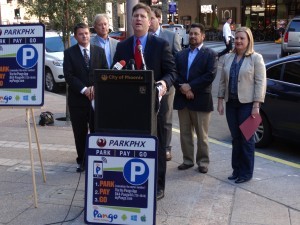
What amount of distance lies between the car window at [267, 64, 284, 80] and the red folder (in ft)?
6.59

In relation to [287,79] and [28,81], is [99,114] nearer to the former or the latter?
[28,81]

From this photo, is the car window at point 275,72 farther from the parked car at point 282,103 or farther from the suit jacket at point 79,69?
the suit jacket at point 79,69

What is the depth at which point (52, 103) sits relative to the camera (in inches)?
445

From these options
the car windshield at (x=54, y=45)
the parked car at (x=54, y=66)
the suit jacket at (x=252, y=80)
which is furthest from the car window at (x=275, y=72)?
the car windshield at (x=54, y=45)

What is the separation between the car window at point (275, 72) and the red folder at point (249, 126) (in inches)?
79.0

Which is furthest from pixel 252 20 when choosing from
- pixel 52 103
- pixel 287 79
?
pixel 287 79

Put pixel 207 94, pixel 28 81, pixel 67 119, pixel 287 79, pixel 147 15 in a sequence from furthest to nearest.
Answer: pixel 67 119
pixel 287 79
pixel 207 94
pixel 28 81
pixel 147 15

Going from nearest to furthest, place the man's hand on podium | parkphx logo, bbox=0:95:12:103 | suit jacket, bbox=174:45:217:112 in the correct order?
the man's hand on podium → parkphx logo, bbox=0:95:12:103 → suit jacket, bbox=174:45:217:112

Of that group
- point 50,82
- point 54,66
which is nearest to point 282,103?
point 54,66

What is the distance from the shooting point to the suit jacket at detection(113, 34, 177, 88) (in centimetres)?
471

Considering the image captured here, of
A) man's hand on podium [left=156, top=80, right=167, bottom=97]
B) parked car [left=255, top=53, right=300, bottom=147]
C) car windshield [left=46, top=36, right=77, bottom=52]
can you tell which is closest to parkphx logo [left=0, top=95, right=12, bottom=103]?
man's hand on podium [left=156, top=80, right=167, bottom=97]

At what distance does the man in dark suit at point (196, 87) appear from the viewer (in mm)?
5785

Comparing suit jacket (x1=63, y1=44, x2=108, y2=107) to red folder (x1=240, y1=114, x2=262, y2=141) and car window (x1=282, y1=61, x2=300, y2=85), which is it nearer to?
red folder (x1=240, y1=114, x2=262, y2=141)

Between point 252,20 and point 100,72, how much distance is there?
121 ft
